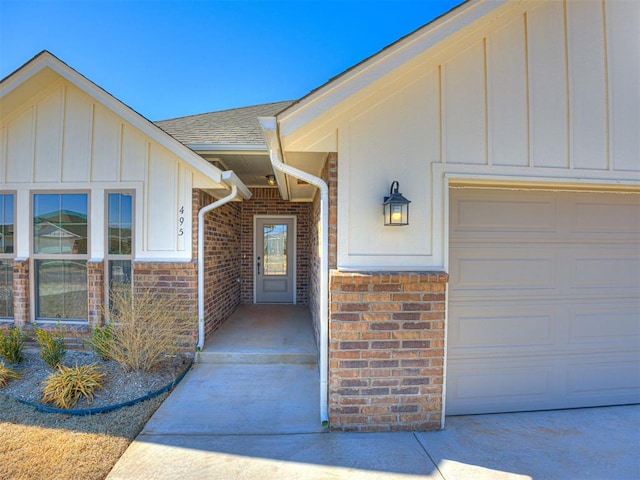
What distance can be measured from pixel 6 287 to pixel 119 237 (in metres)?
2.06

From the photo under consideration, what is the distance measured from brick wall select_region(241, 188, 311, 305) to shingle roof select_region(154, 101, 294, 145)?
5.93 ft

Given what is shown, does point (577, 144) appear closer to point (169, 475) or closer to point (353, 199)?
point (353, 199)

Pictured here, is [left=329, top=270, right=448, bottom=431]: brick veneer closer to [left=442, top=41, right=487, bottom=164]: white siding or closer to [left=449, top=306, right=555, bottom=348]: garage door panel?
[left=449, top=306, right=555, bottom=348]: garage door panel

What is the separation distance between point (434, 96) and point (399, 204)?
1.15m

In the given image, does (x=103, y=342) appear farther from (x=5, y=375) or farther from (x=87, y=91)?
(x=87, y=91)

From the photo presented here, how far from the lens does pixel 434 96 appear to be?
2.85m

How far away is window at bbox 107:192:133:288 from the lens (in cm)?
441

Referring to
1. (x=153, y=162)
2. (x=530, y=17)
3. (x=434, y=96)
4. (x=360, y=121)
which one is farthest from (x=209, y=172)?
(x=530, y=17)

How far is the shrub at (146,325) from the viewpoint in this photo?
379 cm

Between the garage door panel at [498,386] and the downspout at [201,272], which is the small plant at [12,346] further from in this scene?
the garage door panel at [498,386]

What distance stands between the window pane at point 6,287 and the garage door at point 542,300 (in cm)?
638

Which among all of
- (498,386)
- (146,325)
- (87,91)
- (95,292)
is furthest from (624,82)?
(95,292)

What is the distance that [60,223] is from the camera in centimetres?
448

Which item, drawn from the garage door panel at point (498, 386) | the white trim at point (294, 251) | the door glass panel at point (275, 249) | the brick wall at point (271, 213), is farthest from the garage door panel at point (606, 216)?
the door glass panel at point (275, 249)
